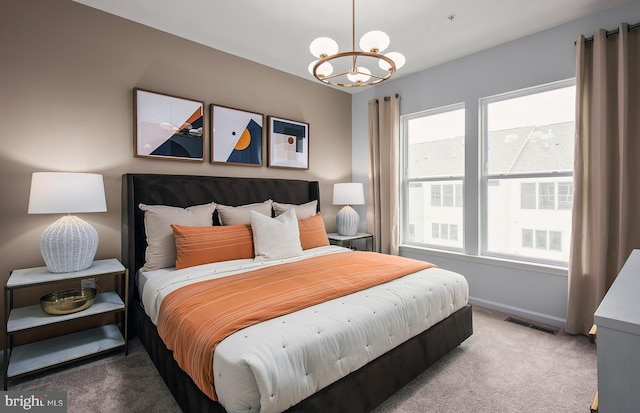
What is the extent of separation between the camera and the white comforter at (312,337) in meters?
1.20

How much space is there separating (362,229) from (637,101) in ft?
9.97

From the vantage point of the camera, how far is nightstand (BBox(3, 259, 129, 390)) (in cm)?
192

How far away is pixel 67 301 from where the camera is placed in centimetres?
210

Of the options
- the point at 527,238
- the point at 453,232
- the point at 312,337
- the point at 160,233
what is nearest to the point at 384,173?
the point at 453,232

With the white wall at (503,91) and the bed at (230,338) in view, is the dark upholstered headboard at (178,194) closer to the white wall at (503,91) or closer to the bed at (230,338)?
the bed at (230,338)

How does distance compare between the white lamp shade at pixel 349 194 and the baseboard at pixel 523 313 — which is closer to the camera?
the baseboard at pixel 523 313

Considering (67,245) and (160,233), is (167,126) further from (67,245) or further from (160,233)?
(67,245)

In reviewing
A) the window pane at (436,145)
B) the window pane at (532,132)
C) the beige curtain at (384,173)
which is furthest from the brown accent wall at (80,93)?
the window pane at (532,132)

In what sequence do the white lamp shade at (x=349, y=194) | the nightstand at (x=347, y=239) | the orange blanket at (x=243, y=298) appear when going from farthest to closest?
the white lamp shade at (x=349, y=194), the nightstand at (x=347, y=239), the orange blanket at (x=243, y=298)

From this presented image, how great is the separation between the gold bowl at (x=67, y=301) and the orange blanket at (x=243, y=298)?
2.47 feet

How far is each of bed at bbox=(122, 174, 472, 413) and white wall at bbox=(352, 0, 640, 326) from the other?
1.07 metres

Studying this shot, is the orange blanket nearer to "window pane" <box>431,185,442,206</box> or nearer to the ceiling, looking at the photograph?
"window pane" <box>431,185,442,206</box>

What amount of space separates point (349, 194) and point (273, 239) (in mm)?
1554

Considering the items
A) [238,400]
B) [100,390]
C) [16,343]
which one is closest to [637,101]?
[238,400]
